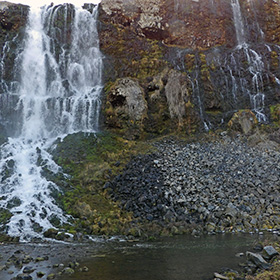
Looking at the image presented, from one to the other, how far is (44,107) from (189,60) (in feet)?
47.3

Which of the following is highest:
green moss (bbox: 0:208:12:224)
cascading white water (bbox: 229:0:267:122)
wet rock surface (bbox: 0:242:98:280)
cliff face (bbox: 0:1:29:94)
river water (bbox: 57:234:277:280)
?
cliff face (bbox: 0:1:29:94)

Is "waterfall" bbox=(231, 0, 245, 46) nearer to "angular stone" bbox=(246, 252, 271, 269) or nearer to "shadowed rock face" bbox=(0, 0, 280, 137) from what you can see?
"shadowed rock face" bbox=(0, 0, 280, 137)

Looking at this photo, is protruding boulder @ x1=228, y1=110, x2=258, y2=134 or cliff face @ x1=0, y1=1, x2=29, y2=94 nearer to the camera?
protruding boulder @ x1=228, y1=110, x2=258, y2=134

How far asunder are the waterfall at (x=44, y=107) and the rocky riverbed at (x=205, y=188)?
4.33 m

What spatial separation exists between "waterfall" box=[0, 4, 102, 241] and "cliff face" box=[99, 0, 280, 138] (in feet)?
6.13

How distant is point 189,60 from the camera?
2972 cm

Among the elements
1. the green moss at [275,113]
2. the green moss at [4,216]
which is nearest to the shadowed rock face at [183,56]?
the green moss at [275,113]

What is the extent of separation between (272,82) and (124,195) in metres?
18.2

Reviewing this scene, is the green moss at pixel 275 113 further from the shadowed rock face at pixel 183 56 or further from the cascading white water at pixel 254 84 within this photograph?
the cascading white water at pixel 254 84

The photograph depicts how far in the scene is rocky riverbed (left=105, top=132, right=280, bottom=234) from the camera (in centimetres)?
1469

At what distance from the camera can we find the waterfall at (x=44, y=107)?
15406mm

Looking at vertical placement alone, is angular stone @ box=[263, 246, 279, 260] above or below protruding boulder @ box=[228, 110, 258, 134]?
below

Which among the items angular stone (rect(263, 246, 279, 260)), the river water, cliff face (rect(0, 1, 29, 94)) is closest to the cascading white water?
the river water

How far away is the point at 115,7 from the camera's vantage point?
33.2m
